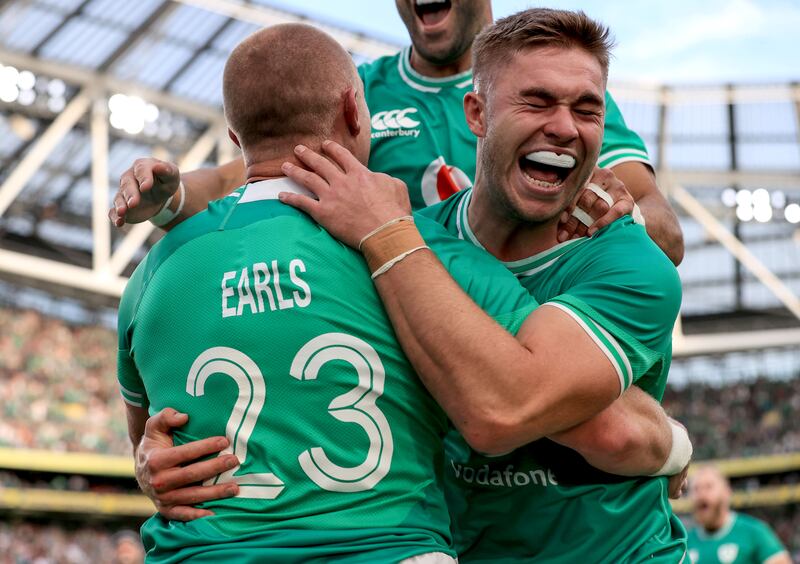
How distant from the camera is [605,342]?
2.72 m

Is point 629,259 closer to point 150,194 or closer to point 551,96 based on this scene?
point 551,96

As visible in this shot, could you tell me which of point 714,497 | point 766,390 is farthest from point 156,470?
point 766,390

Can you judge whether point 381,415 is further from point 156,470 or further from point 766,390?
point 766,390

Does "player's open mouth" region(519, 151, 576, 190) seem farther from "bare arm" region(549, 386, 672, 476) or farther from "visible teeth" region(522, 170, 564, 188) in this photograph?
"bare arm" region(549, 386, 672, 476)

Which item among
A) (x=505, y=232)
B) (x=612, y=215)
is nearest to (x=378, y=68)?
(x=505, y=232)

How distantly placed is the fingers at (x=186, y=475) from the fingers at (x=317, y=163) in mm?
756

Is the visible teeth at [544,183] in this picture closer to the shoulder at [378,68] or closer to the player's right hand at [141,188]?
the player's right hand at [141,188]

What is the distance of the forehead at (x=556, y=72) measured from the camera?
121 inches

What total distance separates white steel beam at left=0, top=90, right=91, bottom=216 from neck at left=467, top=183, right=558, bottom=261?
837 inches

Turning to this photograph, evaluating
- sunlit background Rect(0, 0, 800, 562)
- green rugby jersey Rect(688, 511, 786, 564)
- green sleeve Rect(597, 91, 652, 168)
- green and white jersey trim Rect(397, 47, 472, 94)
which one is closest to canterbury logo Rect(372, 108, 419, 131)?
green and white jersey trim Rect(397, 47, 472, 94)

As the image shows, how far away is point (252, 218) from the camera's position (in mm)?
2760

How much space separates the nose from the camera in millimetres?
3059

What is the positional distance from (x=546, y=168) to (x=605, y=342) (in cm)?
69

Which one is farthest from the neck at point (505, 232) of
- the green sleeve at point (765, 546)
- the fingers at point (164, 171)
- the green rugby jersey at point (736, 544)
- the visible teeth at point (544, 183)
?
the green sleeve at point (765, 546)
